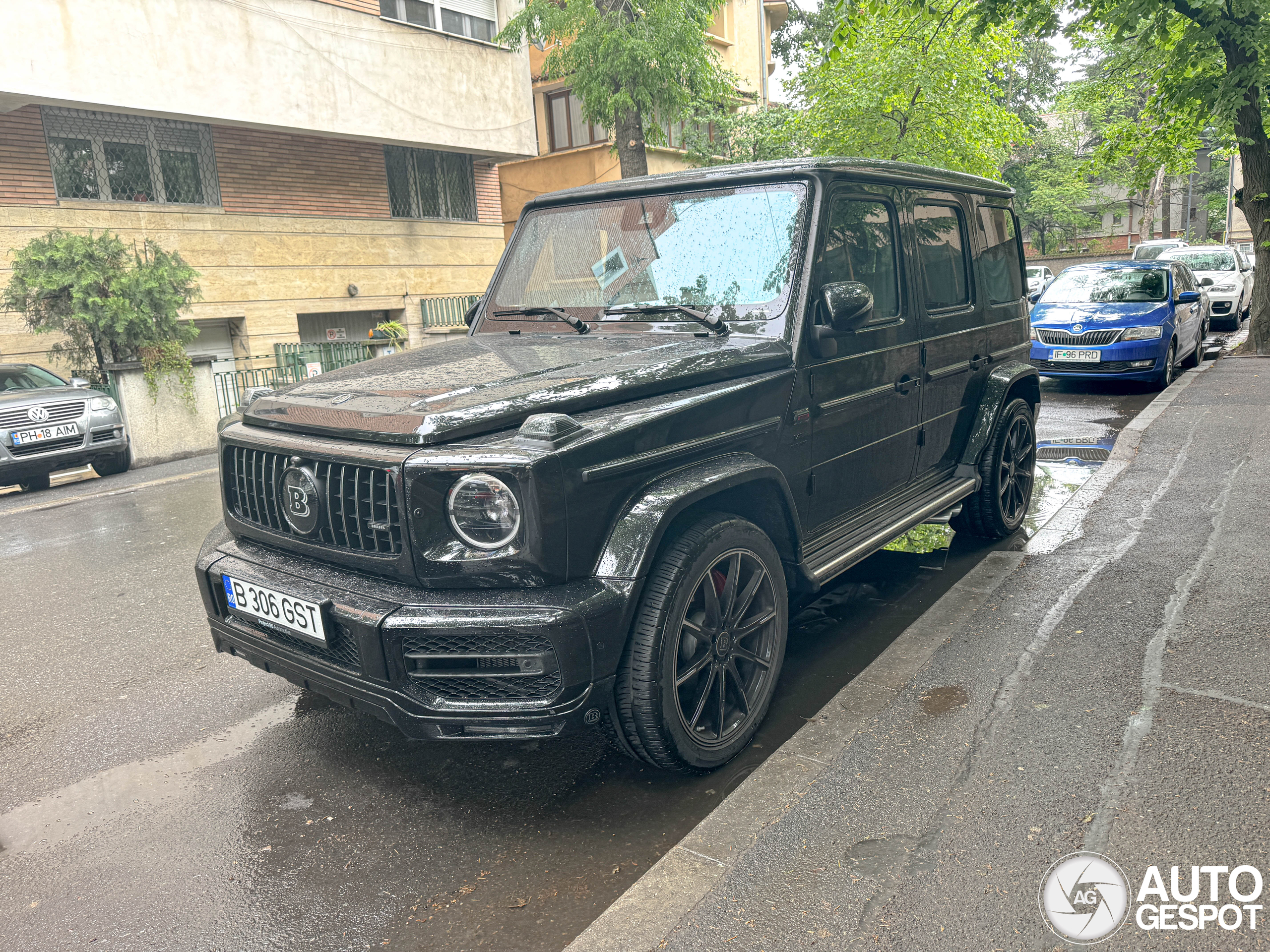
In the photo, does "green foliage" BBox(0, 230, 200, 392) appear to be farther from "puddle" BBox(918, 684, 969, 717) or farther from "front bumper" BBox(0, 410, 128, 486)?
"puddle" BBox(918, 684, 969, 717)

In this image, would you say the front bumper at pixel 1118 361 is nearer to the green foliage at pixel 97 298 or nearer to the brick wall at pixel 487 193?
the green foliage at pixel 97 298

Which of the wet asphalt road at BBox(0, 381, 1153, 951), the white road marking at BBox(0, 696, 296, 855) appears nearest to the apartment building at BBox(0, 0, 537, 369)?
the wet asphalt road at BBox(0, 381, 1153, 951)

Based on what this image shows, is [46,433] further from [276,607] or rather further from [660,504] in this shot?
[660,504]

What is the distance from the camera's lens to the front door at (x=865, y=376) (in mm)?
3734

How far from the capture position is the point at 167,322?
38.6 ft

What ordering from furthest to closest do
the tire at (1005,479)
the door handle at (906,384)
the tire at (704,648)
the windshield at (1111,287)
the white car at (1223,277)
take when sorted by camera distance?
the white car at (1223,277), the windshield at (1111,287), the tire at (1005,479), the door handle at (906,384), the tire at (704,648)

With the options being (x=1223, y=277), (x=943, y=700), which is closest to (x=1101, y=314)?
(x=943, y=700)

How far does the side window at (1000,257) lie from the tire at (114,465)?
928 cm

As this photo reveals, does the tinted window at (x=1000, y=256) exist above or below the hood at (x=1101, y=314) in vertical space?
above

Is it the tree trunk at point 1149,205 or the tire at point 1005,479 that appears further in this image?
the tree trunk at point 1149,205

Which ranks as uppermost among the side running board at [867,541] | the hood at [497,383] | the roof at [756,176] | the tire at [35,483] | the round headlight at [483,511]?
the roof at [756,176]

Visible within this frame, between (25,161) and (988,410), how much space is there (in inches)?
556

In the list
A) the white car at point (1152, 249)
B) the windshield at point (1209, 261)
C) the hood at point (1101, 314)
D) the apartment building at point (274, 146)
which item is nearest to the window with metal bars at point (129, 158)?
the apartment building at point (274, 146)

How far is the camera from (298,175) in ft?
55.3
